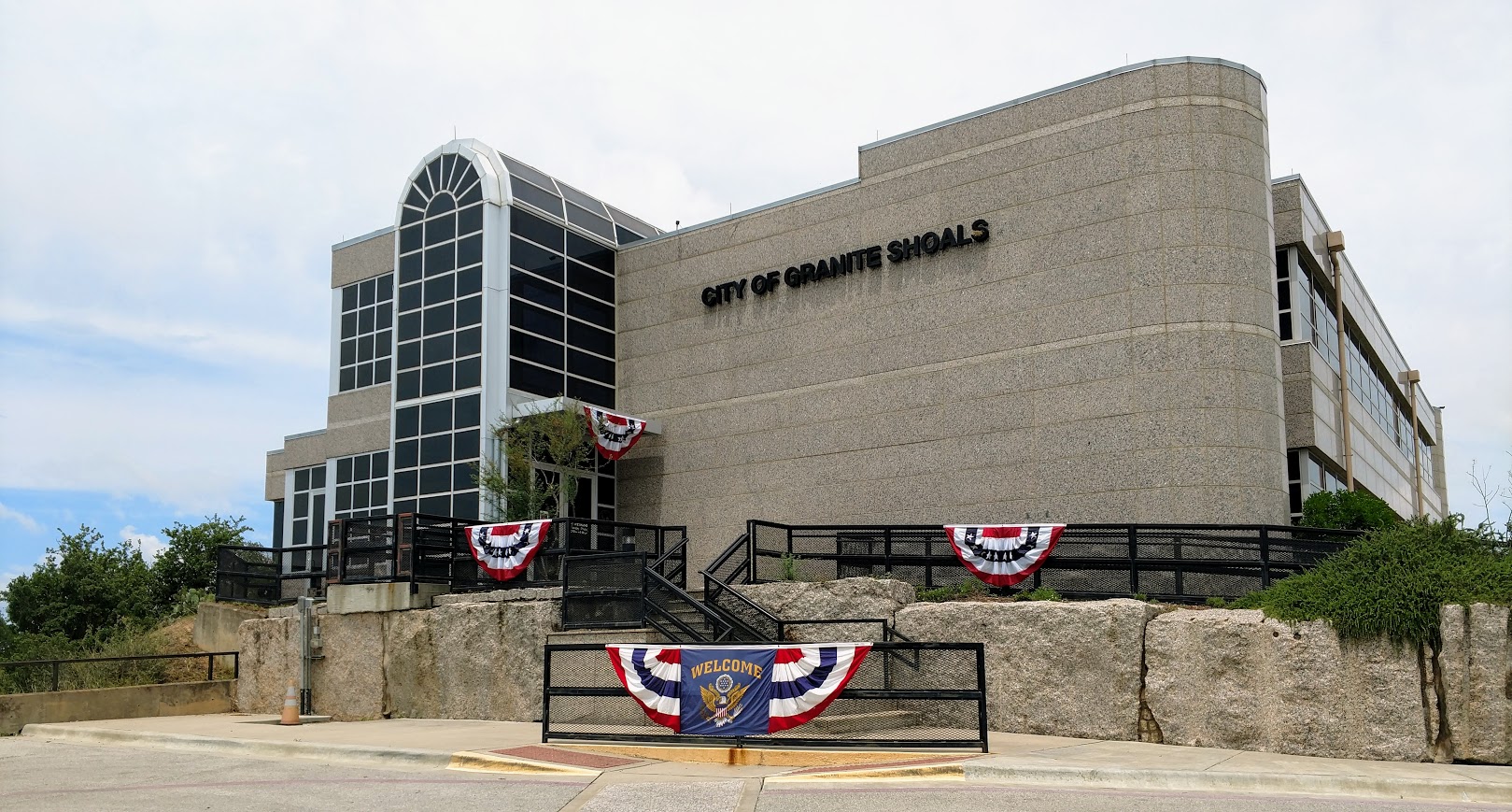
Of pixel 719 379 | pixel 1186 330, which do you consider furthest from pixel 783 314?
pixel 1186 330

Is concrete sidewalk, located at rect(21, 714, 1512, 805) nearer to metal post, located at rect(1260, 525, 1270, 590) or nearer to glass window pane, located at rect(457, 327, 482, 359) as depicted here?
metal post, located at rect(1260, 525, 1270, 590)

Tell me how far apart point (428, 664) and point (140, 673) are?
7.01 metres

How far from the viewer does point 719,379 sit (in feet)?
103

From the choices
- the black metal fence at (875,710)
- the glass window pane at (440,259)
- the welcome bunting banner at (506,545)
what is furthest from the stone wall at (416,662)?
the glass window pane at (440,259)

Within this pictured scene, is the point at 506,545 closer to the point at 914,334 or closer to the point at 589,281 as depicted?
the point at 914,334

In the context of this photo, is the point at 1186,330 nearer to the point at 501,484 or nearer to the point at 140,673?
the point at 501,484

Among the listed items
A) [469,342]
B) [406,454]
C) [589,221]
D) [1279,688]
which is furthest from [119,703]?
[1279,688]

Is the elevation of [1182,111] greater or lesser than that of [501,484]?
greater

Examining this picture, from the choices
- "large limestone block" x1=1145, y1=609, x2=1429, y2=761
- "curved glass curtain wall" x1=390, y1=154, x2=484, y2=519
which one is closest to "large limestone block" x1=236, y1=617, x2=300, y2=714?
"curved glass curtain wall" x1=390, y1=154, x2=484, y2=519

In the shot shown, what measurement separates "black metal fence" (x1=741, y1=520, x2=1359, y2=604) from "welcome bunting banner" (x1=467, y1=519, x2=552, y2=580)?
302 cm

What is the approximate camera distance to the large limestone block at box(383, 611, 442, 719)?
2058 cm

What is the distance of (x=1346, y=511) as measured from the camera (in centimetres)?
2403

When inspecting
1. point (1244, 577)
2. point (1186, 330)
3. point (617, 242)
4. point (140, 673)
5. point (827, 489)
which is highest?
point (617, 242)

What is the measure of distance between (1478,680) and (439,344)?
24289mm
